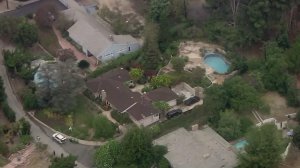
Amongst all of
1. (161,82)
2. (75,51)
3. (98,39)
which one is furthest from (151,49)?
(75,51)

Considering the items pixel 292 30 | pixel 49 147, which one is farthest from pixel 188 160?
pixel 292 30

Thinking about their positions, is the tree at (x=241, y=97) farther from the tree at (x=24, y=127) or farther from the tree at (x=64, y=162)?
the tree at (x=24, y=127)

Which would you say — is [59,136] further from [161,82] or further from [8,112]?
[161,82]

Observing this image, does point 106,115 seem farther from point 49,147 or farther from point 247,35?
point 247,35

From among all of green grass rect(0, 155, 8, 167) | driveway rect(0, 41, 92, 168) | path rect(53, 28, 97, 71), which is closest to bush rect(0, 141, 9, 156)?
green grass rect(0, 155, 8, 167)

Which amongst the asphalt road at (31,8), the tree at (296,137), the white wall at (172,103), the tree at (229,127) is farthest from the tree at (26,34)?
the tree at (296,137)

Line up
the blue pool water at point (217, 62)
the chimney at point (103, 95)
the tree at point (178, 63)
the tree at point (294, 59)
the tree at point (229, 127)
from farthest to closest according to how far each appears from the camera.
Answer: the blue pool water at point (217, 62) → the tree at point (178, 63) → the tree at point (294, 59) → the chimney at point (103, 95) → the tree at point (229, 127)
